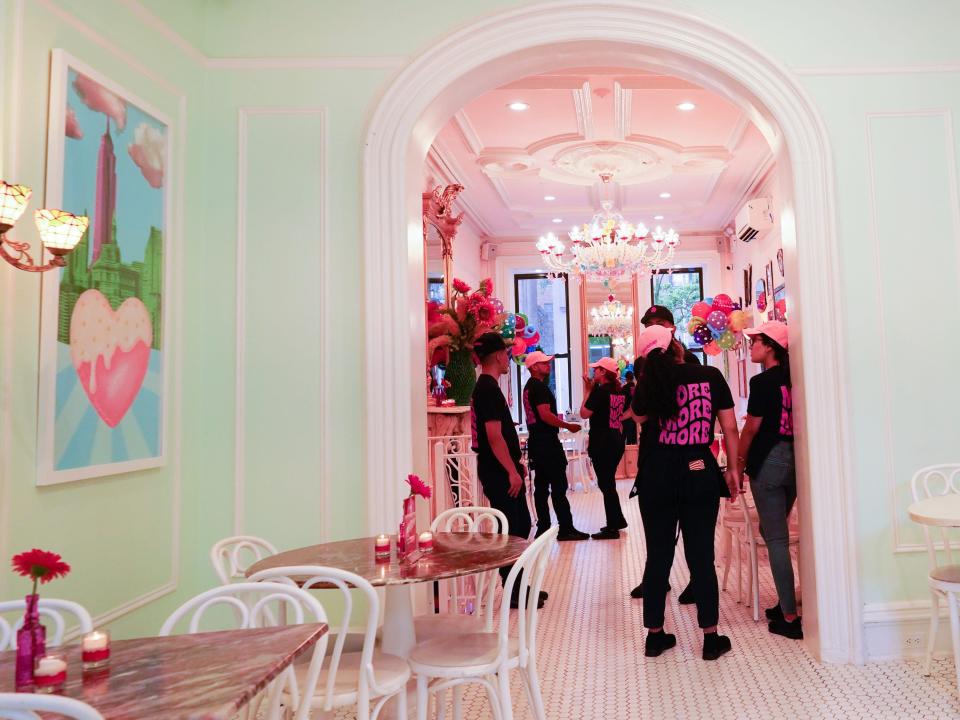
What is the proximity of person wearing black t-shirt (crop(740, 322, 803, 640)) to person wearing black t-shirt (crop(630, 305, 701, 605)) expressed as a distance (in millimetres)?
376

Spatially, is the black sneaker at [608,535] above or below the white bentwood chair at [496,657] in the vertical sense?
below

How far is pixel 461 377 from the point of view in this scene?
5.21m

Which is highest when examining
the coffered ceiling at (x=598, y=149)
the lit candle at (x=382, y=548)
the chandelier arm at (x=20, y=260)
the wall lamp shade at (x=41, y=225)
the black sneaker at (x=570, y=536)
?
the coffered ceiling at (x=598, y=149)

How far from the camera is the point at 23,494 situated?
95.5 inches

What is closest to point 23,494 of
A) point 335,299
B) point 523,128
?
point 335,299

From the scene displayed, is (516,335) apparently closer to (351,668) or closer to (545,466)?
(545,466)

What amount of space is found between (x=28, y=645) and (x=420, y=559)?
1.23 meters

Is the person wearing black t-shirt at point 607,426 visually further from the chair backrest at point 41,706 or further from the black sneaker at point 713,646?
the chair backrest at point 41,706

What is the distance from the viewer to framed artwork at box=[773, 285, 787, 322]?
22.6 ft

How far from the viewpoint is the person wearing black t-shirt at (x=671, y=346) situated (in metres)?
3.74

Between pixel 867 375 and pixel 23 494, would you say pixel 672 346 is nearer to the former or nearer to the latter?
pixel 867 375

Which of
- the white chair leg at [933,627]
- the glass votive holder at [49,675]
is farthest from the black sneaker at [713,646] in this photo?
the glass votive holder at [49,675]

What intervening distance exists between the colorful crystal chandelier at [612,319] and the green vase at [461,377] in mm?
6108

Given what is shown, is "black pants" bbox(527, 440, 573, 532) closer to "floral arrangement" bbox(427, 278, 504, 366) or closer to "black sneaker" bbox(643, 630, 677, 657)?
"floral arrangement" bbox(427, 278, 504, 366)
